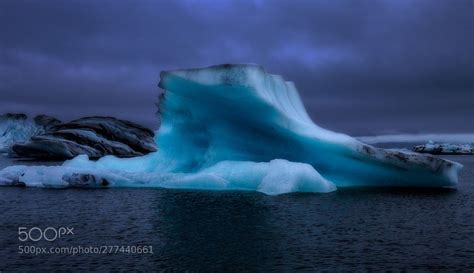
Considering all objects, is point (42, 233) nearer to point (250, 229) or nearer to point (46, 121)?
point (250, 229)

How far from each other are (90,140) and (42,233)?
40730mm

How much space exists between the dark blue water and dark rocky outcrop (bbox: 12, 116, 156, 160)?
103 feet

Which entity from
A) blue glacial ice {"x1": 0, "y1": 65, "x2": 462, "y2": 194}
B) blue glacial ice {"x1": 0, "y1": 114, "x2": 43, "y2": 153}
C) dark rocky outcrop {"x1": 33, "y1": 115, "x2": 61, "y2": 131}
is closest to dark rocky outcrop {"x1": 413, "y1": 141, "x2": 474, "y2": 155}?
dark rocky outcrop {"x1": 33, "y1": 115, "x2": 61, "y2": 131}

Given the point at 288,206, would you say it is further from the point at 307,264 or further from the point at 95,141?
the point at 95,141

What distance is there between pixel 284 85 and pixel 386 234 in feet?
41.3

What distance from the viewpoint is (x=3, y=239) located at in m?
9.90

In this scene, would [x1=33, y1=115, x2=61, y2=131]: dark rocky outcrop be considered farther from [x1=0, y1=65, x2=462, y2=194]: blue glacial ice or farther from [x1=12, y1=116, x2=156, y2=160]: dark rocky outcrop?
[x1=0, y1=65, x2=462, y2=194]: blue glacial ice

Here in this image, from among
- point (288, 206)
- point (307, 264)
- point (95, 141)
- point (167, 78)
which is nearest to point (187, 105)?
point (167, 78)

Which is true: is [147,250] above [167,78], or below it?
below

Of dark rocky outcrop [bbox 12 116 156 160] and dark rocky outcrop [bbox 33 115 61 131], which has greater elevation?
dark rocky outcrop [bbox 33 115 61 131]

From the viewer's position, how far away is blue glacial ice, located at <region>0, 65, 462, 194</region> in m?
18.2

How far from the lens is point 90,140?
49719 mm

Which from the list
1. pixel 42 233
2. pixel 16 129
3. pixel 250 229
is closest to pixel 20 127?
pixel 16 129

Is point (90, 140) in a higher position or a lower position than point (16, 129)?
lower
